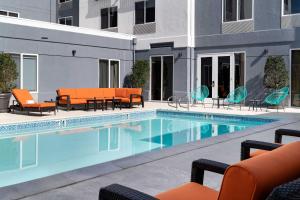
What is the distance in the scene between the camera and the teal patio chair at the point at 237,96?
14928 mm

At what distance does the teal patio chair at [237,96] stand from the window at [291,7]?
3805 mm

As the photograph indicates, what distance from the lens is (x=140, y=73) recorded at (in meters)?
18.1

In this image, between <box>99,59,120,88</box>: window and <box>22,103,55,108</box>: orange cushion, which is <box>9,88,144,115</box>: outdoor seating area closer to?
<box>22,103,55,108</box>: orange cushion

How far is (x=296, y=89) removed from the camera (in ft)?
49.1

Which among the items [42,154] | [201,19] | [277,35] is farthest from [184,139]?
[201,19]

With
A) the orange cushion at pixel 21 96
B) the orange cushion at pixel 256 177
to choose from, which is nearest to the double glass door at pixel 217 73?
the orange cushion at pixel 21 96

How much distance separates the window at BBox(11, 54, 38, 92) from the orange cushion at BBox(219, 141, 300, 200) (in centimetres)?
1401

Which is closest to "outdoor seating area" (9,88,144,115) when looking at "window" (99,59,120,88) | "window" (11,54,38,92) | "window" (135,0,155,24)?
"window" (11,54,38,92)

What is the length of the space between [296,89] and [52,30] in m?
10.9

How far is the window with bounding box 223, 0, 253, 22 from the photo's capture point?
53.4 feet

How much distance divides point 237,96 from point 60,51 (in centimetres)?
817

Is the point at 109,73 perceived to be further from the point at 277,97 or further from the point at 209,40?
the point at 277,97

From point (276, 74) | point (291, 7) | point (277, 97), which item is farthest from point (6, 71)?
point (291, 7)

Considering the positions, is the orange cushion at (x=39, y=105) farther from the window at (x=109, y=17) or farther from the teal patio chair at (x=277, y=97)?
the window at (x=109, y=17)
